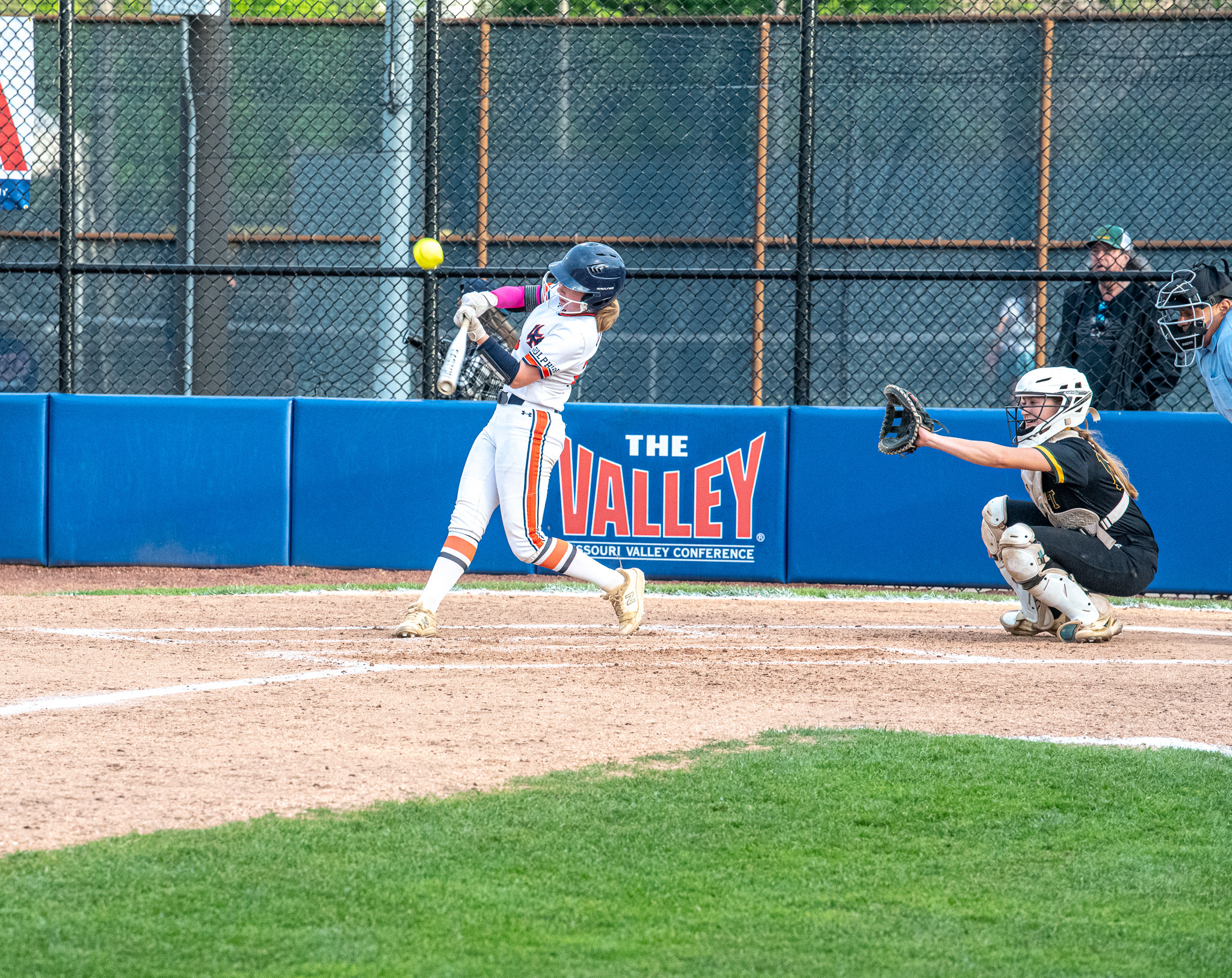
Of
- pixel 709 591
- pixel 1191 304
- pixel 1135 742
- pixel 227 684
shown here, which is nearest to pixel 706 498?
pixel 709 591

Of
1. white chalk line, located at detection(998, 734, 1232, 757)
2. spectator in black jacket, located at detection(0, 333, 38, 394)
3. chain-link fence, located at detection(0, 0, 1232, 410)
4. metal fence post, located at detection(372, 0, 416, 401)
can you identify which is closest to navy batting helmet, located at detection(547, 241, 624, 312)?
white chalk line, located at detection(998, 734, 1232, 757)

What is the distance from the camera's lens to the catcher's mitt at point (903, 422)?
6.26 metres

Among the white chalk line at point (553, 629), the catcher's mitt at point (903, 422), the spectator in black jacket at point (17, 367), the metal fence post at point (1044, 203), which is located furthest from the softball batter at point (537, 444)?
the spectator in black jacket at point (17, 367)

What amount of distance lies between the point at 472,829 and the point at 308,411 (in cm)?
598

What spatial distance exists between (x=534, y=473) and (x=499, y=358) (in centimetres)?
55

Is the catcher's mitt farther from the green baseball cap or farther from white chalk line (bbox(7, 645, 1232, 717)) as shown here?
the green baseball cap

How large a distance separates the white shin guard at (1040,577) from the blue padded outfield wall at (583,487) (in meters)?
1.89

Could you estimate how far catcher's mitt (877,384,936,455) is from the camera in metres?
6.26

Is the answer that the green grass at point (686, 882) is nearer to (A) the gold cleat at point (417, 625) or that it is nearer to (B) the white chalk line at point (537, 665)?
(B) the white chalk line at point (537, 665)

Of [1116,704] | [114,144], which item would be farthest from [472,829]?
[114,144]

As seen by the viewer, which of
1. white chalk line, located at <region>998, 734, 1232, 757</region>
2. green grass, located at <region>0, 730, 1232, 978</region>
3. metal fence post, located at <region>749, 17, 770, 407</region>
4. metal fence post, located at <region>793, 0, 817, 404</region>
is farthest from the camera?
metal fence post, located at <region>749, 17, 770, 407</region>

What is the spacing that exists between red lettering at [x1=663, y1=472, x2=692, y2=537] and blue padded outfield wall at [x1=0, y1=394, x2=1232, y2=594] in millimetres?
10

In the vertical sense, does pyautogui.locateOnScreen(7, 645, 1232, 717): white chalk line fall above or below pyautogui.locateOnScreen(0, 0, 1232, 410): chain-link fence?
below

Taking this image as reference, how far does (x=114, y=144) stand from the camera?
14461 millimetres
